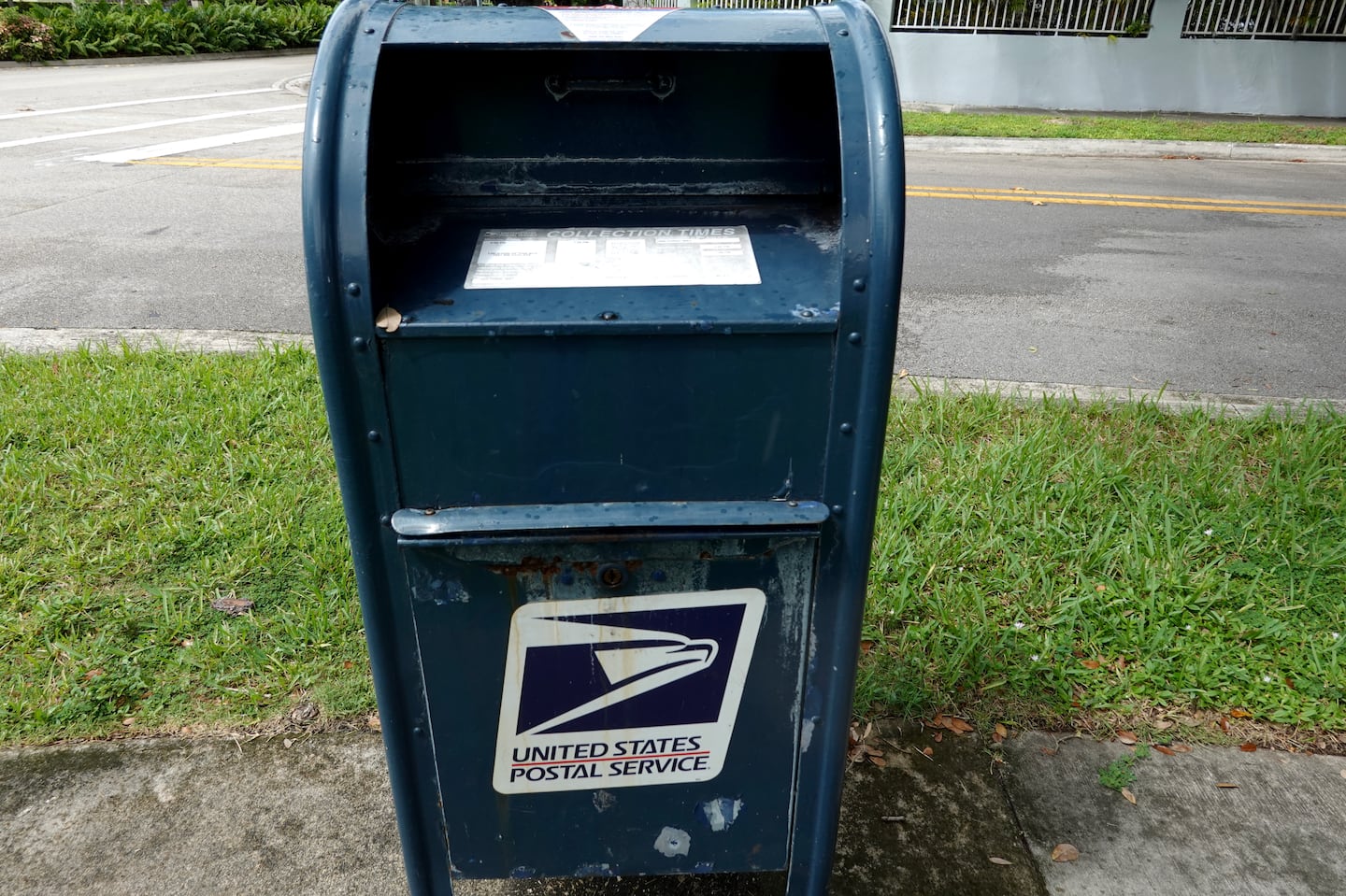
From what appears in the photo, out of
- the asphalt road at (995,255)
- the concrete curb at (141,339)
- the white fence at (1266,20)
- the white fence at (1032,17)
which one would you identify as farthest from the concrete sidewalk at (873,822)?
the white fence at (1266,20)

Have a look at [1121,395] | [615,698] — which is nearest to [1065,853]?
[615,698]

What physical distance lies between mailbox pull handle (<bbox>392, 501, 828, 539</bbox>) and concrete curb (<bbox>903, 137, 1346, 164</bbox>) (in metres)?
9.31

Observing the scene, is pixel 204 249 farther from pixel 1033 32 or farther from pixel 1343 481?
pixel 1033 32

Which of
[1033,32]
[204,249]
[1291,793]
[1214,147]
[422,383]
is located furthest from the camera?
[1033,32]

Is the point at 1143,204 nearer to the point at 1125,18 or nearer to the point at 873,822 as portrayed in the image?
the point at 1125,18

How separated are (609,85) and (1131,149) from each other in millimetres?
10092

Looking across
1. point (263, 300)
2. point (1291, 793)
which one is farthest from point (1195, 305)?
point (263, 300)

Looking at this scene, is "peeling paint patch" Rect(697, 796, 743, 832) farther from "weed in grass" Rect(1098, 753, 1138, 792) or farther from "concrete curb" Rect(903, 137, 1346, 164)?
"concrete curb" Rect(903, 137, 1346, 164)

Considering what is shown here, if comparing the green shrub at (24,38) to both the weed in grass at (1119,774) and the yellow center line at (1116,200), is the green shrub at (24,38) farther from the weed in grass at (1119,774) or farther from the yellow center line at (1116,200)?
the weed in grass at (1119,774)

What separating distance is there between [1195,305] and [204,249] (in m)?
5.73

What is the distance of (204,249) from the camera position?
19.3 ft

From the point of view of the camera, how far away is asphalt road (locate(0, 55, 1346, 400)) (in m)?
4.57

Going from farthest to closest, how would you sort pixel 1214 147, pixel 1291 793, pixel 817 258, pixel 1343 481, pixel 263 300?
pixel 1214 147
pixel 263 300
pixel 1343 481
pixel 1291 793
pixel 817 258

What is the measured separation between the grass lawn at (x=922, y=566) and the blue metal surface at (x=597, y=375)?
0.94 metres
